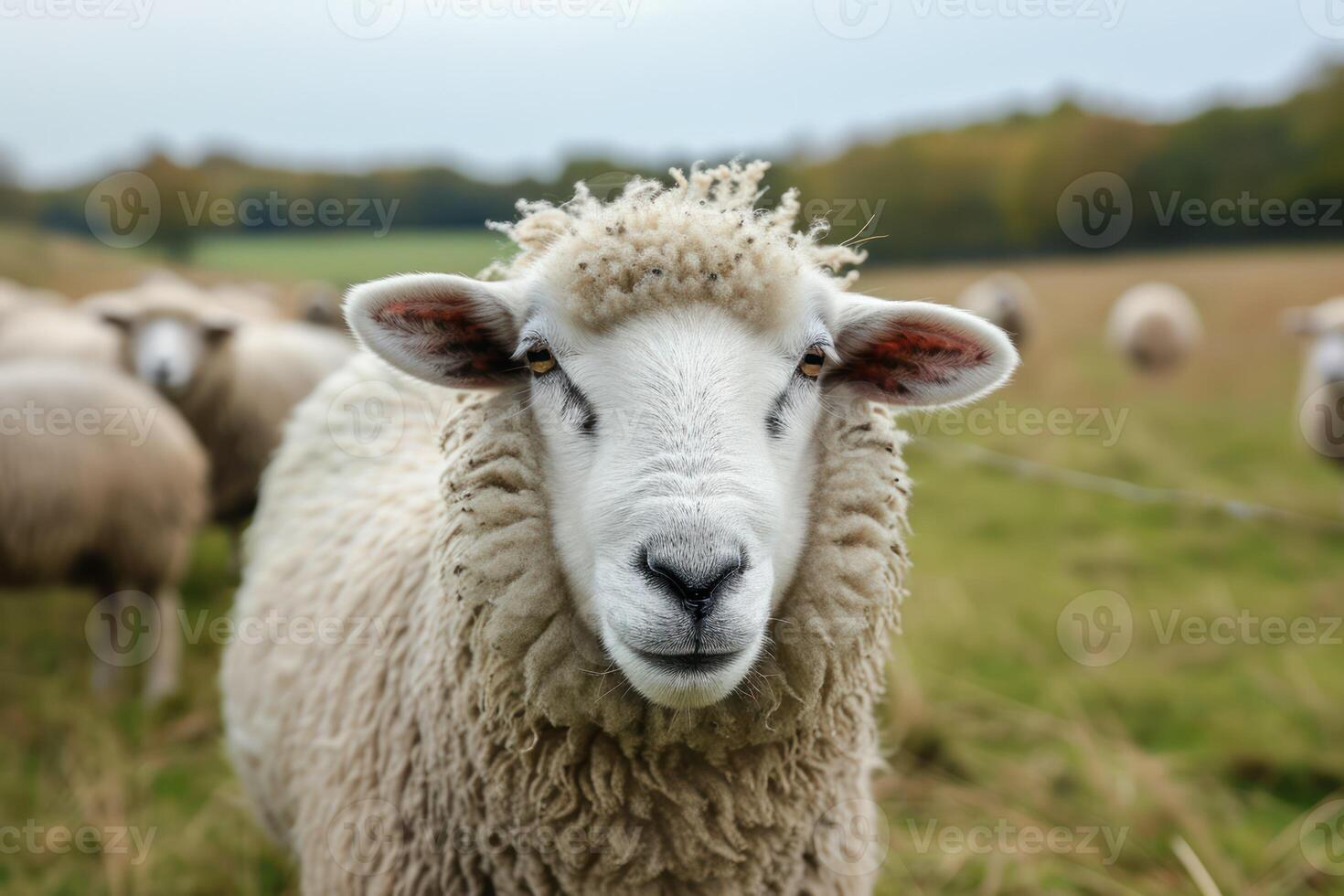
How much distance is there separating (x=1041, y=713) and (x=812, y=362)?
3190 millimetres

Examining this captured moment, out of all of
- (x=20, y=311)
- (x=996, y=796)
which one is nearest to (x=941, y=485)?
(x=996, y=796)

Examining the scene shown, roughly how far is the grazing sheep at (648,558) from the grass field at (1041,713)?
457 millimetres

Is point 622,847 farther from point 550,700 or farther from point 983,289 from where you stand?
point 983,289

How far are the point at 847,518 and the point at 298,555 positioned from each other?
6.07 feet

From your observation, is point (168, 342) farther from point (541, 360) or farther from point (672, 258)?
point (672, 258)

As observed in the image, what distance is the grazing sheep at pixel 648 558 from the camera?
4.77ft

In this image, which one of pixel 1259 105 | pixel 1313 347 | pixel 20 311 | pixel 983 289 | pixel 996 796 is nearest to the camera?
pixel 996 796

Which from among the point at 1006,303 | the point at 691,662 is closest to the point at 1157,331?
the point at 1006,303

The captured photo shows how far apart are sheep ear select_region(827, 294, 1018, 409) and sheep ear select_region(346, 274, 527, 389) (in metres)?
0.70

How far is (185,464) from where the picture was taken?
454 cm

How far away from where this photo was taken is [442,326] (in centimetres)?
175

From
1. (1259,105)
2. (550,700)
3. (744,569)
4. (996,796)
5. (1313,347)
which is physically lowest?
(996,796)

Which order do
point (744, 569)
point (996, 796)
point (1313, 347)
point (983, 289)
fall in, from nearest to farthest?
point (744, 569) < point (996, 796) < point (1313, 347) < point (983, 289)

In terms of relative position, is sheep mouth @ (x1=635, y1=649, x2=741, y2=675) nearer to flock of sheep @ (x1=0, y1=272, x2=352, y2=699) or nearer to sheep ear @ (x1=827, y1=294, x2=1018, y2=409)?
sheep ear @ (x1=827, y1=294, x2=1018, y2=409)
